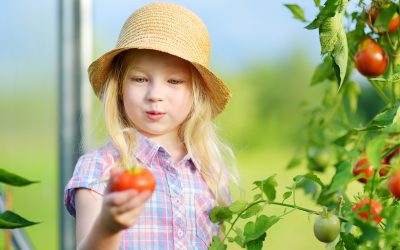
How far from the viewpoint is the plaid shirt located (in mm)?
1390

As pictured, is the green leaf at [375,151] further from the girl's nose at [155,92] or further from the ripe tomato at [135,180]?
the girl's nose at [155,92]

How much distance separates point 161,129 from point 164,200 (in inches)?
4.9

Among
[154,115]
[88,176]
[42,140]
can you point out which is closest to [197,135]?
[154,115]

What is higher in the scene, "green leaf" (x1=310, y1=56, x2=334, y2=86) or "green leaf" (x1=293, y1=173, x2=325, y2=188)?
"green leaf" (x1=310, y1=56, x2=334, y2=86)

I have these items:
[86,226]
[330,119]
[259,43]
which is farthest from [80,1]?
[259,43]

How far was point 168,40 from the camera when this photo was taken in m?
1.43

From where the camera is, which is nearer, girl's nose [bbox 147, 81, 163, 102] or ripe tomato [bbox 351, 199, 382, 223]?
ripe tomato [bbox 351, 199, 382, 223]

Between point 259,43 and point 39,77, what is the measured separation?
4.48 m

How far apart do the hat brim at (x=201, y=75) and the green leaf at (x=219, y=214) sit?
24 cm

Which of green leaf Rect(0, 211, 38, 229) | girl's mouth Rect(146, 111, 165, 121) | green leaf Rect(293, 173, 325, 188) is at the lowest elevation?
green leaf Rect(0, 211, 38, 229)

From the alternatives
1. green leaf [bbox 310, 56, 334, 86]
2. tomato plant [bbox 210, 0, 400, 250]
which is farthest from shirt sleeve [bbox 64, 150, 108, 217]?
green leaf [bbox 310, 56, 334, 86]

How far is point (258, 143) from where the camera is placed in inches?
293

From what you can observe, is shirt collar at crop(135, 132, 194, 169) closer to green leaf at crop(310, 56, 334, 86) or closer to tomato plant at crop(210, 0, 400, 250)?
tomato plant at crop(210, 0, 400, 250)

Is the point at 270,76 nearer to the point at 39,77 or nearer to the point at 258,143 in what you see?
the point at 258,143
